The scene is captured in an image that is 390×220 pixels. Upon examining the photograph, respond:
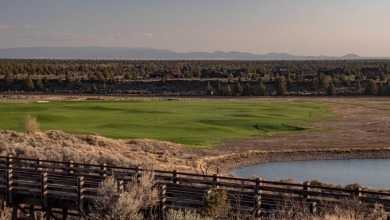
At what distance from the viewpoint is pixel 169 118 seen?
6209cm

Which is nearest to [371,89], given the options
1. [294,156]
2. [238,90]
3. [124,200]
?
[238,90]

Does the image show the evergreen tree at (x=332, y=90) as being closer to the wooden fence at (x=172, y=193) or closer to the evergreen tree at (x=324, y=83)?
the evergreen tree at (x=324, y=83)

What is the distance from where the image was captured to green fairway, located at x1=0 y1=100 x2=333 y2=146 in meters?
51.9

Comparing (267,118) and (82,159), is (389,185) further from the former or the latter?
(267,118)

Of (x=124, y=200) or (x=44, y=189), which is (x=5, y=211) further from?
(x=124, y=200)

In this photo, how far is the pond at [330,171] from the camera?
38.8 metres

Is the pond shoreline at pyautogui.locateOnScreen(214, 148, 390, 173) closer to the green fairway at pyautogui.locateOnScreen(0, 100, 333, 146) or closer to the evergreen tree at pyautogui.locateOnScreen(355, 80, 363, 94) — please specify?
the green fairway at pyautogui.locateOnScreen(0, 100, 333, 146)

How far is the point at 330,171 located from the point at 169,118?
23720mm

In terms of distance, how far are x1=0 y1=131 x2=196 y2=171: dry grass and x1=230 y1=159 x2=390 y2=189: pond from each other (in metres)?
4.90

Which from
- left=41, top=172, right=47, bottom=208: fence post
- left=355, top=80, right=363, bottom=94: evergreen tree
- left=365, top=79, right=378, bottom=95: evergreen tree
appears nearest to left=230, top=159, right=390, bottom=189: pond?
left=41, top=172, right=47, bottom=208: fence post

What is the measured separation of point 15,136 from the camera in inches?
1603

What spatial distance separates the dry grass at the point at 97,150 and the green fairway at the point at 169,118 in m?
4.70

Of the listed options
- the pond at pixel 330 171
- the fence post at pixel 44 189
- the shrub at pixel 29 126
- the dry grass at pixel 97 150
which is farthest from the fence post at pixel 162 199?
the shrub at pixel 29 126

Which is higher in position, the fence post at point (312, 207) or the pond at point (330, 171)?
the fence post at point (312, 207)
